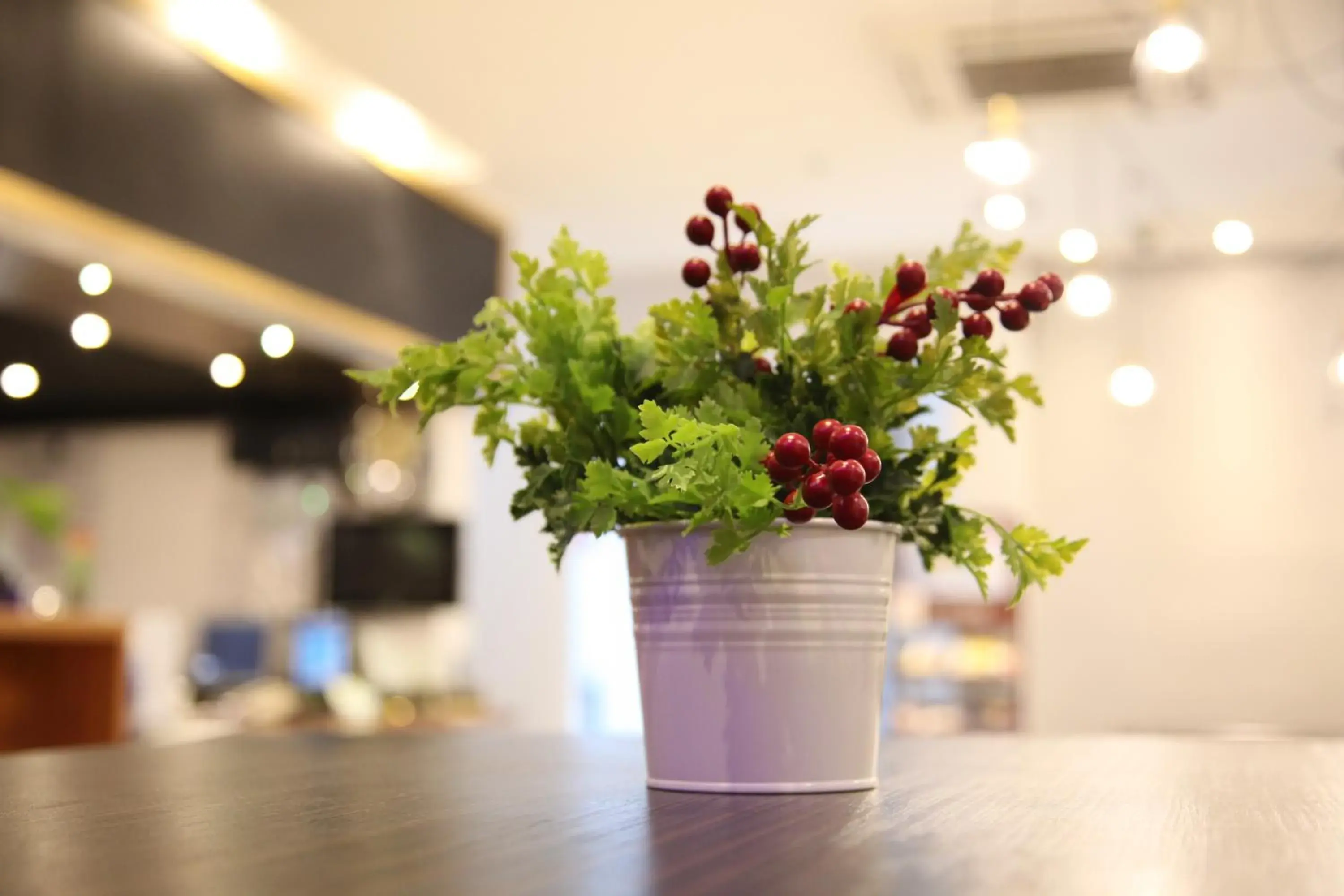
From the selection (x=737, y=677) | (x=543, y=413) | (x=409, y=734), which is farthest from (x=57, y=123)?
(x=737, y=677)

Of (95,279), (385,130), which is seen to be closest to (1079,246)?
(385,130)

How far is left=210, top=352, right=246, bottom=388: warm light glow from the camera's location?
15.4 ft

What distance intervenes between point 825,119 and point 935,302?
3.40 m

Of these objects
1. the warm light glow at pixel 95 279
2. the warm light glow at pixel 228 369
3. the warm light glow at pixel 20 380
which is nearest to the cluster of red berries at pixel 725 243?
the warm light glow at pixel 95 279

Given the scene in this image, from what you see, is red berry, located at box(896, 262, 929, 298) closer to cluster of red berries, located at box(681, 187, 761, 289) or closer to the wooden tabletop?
cluster of red berries, located at box(681, 187, 761, 289)

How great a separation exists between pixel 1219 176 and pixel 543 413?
421 cm

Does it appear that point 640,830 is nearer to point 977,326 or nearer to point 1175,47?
point 977,326

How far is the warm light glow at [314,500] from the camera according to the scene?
6621 mm

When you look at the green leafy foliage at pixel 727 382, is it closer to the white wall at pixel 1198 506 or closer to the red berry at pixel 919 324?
the red berry at pixel 919 324

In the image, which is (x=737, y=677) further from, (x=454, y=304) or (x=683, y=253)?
(x=683, y=253)

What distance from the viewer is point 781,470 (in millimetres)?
777

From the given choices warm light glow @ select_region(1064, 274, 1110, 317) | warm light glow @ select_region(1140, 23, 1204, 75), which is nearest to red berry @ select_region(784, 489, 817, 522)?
warm light glow @ select_region(1140, 23, 1204, 75)

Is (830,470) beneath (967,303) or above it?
beneath

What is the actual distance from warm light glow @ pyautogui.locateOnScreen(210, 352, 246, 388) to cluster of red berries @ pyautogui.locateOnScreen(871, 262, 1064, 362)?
3956mm
